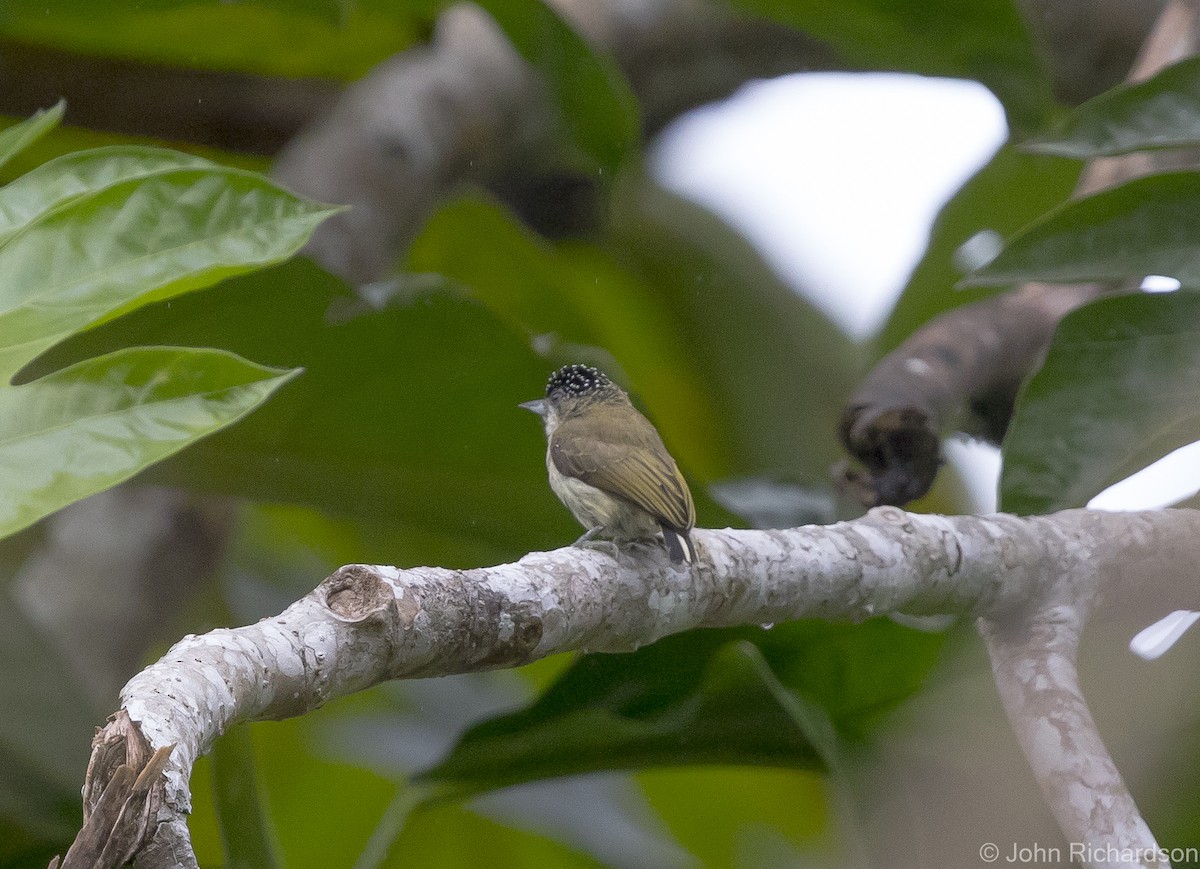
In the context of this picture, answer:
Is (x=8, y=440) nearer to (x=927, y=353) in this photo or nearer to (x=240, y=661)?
(x=240, y=661)

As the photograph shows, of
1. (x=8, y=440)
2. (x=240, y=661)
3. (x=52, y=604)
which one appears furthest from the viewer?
(x=52, y=604)

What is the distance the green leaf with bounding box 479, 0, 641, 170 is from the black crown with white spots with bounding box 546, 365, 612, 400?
66cm

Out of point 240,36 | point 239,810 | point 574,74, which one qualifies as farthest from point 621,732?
point 240,36

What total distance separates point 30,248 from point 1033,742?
1457 millimetres

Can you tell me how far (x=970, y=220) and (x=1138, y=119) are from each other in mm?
1167

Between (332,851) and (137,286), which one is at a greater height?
(137,286)

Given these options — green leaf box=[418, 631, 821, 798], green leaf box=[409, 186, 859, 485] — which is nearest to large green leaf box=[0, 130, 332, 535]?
green leaf box=[418, 631, 821, 798]

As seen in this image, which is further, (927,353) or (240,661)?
(927,353)

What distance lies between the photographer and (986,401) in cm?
251

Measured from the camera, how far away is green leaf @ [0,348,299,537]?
51.1 inches

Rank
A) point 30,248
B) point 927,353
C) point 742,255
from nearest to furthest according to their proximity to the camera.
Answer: point 30,248, point 927,353, point 742,255

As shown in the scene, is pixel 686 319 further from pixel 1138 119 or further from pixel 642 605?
pixel 642 605

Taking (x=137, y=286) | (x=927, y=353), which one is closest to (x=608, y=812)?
(x=927, y=353)

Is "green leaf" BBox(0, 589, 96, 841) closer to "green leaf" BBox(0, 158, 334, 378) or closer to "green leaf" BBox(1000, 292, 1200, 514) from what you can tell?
"green leaf" BBox(0, 158, 334, 378)
